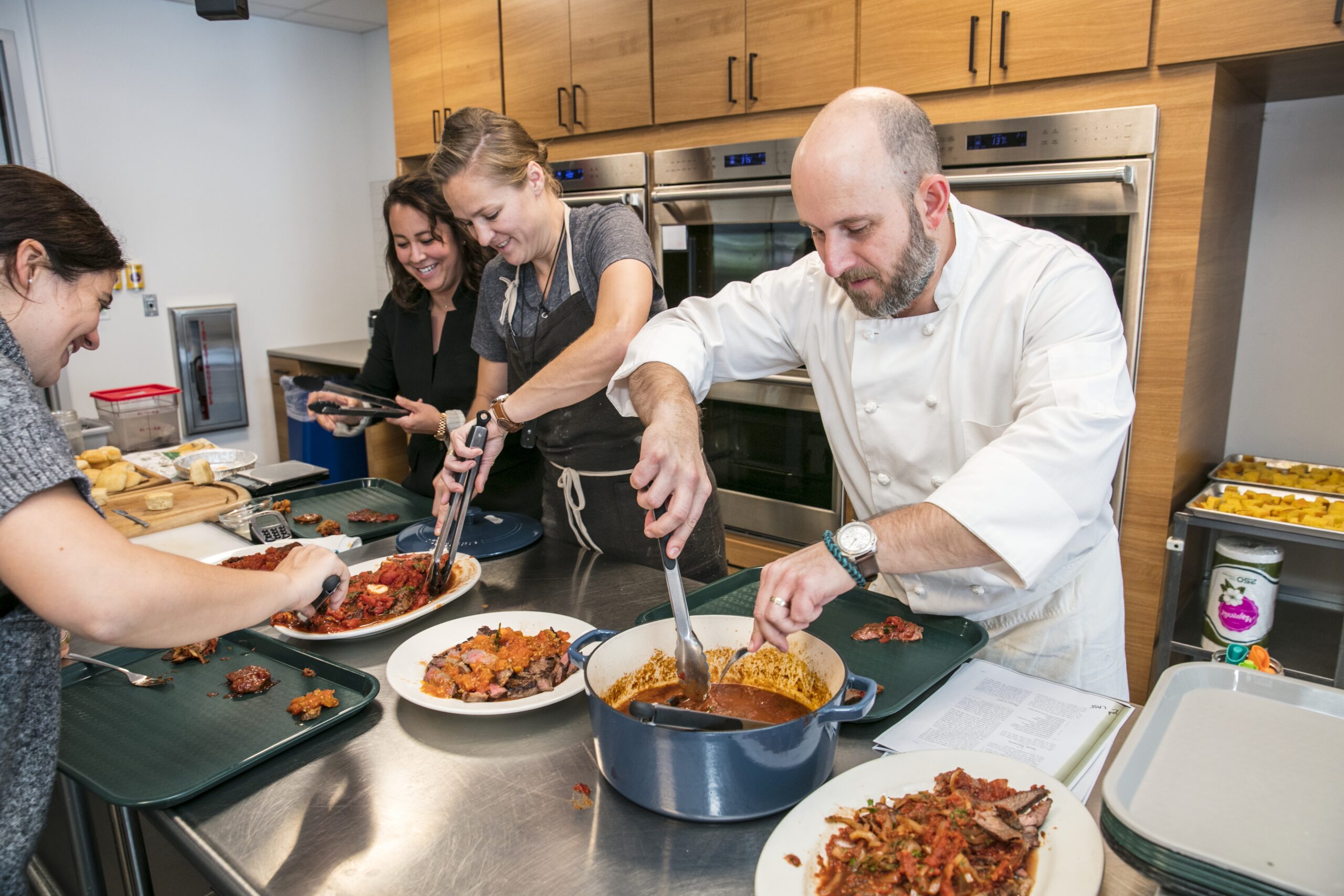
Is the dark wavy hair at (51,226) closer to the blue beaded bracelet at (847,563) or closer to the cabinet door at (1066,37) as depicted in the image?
the blue beaded bracelet at (847,563)

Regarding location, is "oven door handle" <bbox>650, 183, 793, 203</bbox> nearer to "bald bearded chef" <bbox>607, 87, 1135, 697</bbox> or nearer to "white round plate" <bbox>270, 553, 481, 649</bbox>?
"bald bearded chef" <bbox>607, 87, 1135, 697</bbox>

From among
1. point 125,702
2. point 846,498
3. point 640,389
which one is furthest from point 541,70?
point 125,702

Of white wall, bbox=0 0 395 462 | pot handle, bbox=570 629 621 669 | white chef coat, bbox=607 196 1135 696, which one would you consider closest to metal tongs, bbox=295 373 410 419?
white chef coat, bbox=607 196 1135 696

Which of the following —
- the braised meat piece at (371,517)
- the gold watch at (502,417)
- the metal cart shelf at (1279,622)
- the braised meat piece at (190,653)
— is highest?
the gold watch at (502,417)

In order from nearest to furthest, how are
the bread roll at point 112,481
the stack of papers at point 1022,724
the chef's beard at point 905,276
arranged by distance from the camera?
the stack of papers at point 1022,724
the chef's beard at point 905,276
the bread roll at point 112,481

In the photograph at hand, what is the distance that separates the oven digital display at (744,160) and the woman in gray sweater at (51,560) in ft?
7.25

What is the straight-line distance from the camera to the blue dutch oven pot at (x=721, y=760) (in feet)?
3.03

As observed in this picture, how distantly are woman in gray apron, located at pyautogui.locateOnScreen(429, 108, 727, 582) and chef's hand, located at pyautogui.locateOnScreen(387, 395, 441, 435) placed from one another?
14 centimetres

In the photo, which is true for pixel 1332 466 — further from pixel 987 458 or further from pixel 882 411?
pixel 987 458

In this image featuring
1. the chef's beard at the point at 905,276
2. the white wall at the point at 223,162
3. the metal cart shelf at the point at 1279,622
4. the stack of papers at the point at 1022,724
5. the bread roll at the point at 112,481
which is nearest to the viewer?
the stack of papers at the point at 1022,724

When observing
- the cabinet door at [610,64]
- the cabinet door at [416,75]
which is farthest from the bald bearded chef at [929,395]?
the cabinet door at [416,75]

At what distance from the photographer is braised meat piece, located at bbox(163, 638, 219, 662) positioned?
4.61 feet

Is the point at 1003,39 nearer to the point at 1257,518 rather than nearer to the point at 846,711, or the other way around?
the point at 1257,518

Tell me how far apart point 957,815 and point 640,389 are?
92 cm
